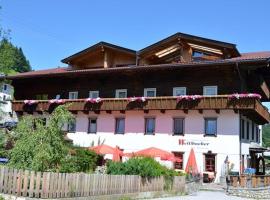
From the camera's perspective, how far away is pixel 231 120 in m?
31.6

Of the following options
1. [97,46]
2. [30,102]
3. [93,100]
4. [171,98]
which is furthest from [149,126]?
[30,102]

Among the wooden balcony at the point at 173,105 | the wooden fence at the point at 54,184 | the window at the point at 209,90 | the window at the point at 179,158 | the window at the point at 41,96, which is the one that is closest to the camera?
the wooden fence at the point at 54,184

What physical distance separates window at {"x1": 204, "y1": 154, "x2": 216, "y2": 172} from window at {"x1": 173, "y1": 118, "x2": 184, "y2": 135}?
270cm

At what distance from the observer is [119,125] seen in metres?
36.1

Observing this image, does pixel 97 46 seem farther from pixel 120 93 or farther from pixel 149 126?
pixel 149 126

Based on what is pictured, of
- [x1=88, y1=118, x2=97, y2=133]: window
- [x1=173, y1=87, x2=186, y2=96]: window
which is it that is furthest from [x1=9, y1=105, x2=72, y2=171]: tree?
[x1=88, y1=118, x2=97, y2=133]: window

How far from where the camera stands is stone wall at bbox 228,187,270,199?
990 inches

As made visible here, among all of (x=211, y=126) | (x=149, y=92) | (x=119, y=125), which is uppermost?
(x=149, y=92)

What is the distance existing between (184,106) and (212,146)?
3.60 meters

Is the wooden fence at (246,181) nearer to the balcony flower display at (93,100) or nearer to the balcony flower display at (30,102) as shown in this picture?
the balcony flower display at (93,100)

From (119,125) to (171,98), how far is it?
562cm

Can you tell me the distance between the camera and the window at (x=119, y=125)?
35812mm

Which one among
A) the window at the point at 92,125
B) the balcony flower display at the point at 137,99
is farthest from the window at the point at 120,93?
the window at the point at 92,125

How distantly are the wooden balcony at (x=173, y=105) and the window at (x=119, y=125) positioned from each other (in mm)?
1177
